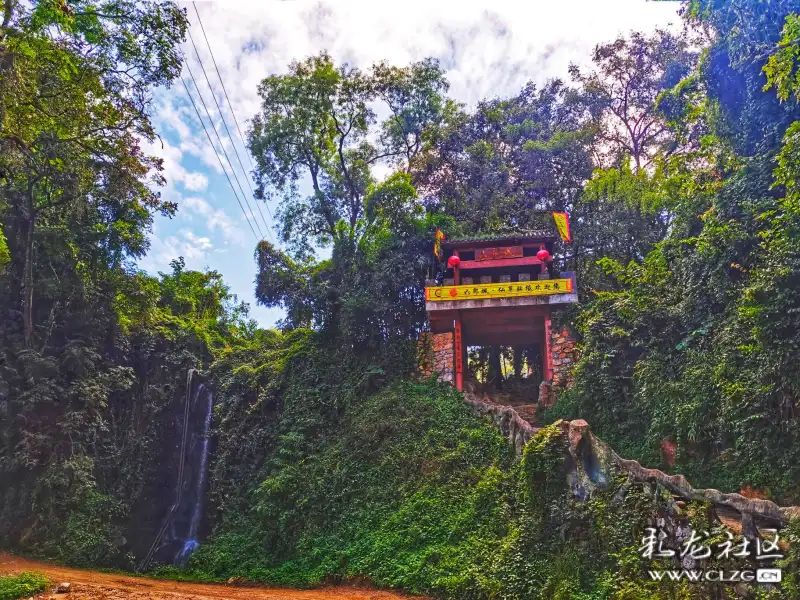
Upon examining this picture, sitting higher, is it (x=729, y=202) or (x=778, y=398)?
(x=729, y=202)

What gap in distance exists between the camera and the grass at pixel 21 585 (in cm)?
755

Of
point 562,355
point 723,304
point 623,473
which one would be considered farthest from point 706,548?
point 562,355

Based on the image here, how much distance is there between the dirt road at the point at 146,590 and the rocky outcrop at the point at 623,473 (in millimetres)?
3578

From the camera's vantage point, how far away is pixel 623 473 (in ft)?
22.8

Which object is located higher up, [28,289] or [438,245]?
[438,245]

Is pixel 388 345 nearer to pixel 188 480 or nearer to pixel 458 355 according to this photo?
pixel 458 355

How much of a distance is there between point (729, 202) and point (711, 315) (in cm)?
223

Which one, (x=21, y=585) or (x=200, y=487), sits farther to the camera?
(x=200, y=487)

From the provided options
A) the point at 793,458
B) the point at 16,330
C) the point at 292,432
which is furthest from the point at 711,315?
the point at 16,330

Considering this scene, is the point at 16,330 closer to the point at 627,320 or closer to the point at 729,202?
the point at 627,320

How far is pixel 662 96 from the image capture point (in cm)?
1153

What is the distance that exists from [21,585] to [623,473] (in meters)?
9.23

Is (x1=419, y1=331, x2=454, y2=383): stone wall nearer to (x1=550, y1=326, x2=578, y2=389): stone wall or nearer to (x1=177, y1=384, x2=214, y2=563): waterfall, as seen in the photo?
(x1=550, y1=326, x2=578, y2=389): stone wall

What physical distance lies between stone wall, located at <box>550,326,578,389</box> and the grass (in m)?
11.9
